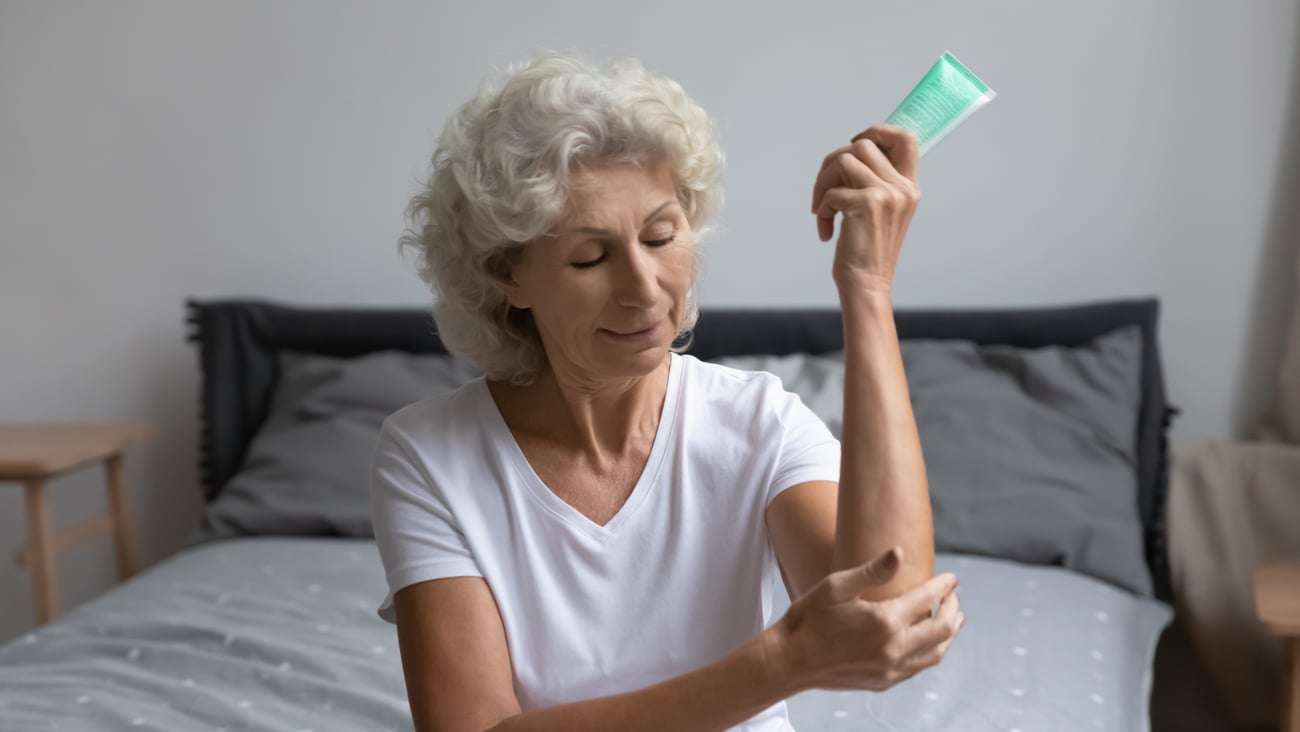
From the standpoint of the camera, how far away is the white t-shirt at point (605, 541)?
1.28 metres

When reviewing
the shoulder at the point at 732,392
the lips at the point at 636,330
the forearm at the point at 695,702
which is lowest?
the forearm at the point at 695,702

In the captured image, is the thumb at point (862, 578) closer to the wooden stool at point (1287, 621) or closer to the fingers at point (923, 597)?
the fingers at point (923, 597)

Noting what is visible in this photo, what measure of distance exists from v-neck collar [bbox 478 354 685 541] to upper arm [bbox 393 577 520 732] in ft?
0.36

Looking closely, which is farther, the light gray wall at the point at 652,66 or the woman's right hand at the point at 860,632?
the light gray wall at the point at 652,66

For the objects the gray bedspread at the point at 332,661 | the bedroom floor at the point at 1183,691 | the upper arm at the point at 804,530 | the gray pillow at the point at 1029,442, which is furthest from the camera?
the bedroom floor at the point at 1183,691

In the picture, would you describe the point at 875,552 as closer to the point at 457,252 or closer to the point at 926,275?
the point at 457,252

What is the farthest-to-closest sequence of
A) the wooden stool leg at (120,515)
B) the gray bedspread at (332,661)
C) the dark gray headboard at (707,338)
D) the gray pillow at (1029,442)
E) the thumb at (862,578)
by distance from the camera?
1. the wooden stool leg at (120,515)
2. the dark gray headboard at (707,338)
3. the gray pillow at (1029,442)
4. the gray bedspread at (332,661)
5. the thumb at (862,578)

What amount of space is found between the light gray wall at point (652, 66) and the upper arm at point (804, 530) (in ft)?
5.26

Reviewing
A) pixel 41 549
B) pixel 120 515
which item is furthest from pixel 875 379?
pixel 120 515

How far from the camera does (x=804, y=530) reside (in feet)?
4.06

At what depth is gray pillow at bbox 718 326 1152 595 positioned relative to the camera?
7.77 ft

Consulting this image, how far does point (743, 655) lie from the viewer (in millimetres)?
1052

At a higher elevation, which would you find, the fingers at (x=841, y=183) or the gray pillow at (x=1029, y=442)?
the fingers at (x=841, y=183)

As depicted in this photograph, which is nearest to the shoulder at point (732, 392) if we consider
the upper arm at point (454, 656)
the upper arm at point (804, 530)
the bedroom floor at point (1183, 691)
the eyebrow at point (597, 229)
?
the upper arm at point (804, 530)
